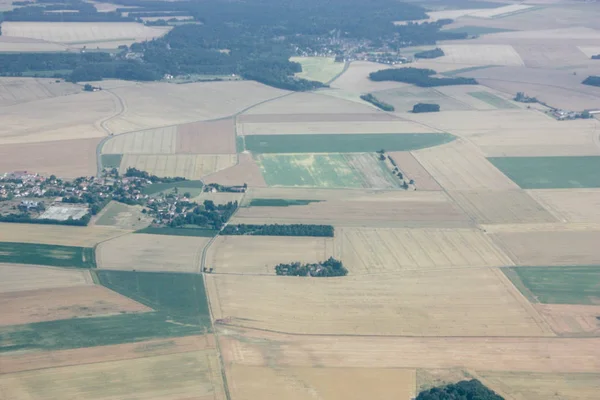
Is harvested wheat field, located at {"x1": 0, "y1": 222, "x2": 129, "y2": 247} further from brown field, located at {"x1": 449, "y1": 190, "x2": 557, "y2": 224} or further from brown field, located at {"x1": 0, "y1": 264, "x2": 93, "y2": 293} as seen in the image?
brown field, located at {"x1": 449, "y1": 190, "x2": 557, "y2": 224}

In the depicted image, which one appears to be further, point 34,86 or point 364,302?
point 34,86

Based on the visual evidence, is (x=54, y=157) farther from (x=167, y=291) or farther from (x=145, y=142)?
(x=167, y=291)

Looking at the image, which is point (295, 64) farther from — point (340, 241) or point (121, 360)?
point (121, 360)

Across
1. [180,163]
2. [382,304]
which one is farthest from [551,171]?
[180,163]

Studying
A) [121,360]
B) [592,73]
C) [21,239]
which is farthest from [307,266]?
[592,73]

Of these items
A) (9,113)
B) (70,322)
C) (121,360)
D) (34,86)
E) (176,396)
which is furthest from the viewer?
(34,86)

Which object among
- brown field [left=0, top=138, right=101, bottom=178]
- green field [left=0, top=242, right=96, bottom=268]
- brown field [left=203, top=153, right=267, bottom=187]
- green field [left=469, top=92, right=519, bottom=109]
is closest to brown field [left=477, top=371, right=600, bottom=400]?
green field [left=0, top=242, right=96, bottom=268]
